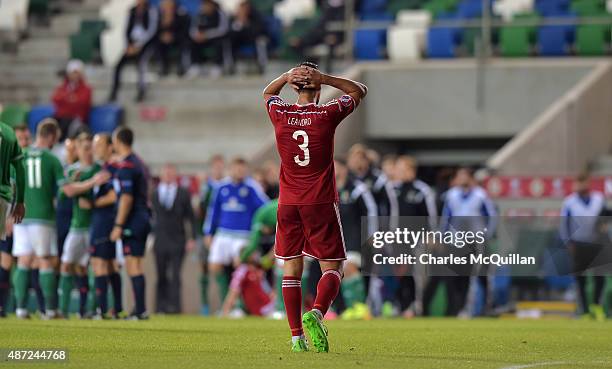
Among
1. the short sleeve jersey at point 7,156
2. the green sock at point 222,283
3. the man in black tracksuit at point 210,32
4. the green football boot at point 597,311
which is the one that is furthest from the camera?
the man in black tracksuit at point 210,32

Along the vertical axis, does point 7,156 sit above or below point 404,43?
below

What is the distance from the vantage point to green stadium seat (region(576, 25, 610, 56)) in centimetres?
2734

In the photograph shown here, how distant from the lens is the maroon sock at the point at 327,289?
11430mm

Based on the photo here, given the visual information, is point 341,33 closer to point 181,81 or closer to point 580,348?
point 181,81

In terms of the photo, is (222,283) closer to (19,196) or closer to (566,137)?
(566,137)

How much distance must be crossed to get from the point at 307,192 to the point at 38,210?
638 cm

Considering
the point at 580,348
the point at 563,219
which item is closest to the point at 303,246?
the point at 580,348

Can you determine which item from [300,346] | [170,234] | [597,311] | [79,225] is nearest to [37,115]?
[170,234]

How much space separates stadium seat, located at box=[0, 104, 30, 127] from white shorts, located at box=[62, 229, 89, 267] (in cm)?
1007

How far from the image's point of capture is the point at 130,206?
666 inches

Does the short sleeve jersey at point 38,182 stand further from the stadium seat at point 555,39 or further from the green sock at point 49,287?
the stadium seat at point 555,39

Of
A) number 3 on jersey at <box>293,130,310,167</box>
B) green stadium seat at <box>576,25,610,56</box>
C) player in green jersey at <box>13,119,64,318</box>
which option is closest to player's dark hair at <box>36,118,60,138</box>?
player in green jersey at <box>13,119,64,318</box>

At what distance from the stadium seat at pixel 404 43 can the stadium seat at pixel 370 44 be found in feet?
1.44

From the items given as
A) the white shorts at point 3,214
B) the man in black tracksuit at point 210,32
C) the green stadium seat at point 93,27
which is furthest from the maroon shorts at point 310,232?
the green stadium seat at point 93,27
